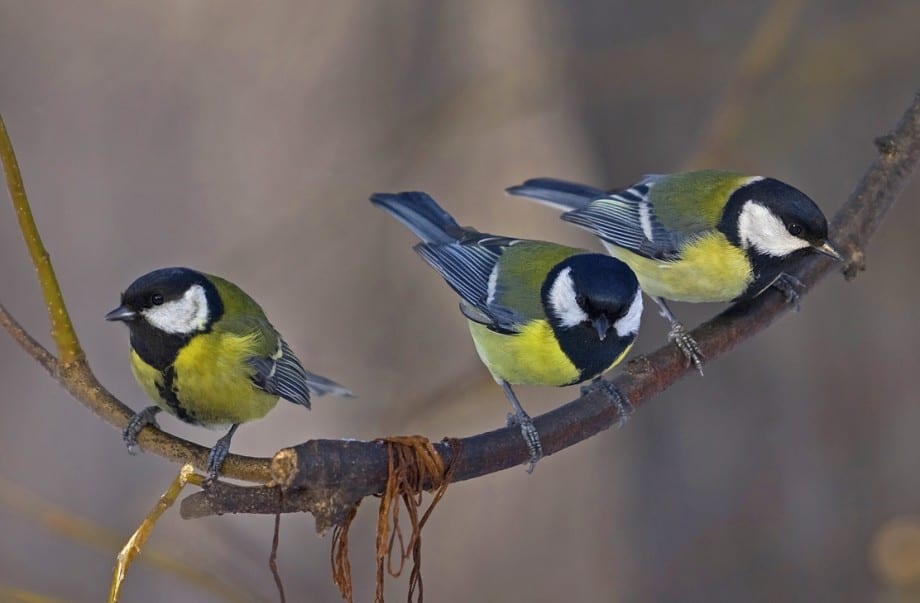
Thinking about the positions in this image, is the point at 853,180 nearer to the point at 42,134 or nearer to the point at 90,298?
the point at 90,298

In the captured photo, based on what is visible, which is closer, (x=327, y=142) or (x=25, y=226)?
(x=25, y=226)

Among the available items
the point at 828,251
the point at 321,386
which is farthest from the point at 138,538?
the point at 828,251

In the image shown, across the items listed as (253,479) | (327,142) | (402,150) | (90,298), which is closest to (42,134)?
(90,298)

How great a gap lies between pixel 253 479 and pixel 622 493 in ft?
7.65

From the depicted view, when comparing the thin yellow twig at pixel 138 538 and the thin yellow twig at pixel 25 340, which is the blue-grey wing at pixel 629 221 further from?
the thin yellow twig at pixel 138 538

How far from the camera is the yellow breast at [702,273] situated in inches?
104

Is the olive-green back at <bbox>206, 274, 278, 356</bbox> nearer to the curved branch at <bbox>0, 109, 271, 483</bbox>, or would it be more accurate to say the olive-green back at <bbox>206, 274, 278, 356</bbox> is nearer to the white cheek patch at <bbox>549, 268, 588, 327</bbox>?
the curved branch at <bbox>0, 109, 271, 483</bbox>

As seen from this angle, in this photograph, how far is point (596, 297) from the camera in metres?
2.21

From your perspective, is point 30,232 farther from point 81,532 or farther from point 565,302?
point 565,302

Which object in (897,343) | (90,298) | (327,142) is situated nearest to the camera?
(897,343)

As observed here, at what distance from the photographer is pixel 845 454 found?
3.40 meters

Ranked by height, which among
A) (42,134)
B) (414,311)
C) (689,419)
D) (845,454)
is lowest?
(845,454)

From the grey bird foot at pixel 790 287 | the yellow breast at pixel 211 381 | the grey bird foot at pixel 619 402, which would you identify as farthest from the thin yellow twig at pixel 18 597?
the grey bird foot at pixel 790 287

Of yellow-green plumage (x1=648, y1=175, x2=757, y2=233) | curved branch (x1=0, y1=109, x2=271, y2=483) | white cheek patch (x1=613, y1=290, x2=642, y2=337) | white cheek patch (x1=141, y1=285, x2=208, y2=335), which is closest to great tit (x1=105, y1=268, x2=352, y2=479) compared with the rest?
white cheek patch (x1=141, y1=285, x2=208, y2=335)
